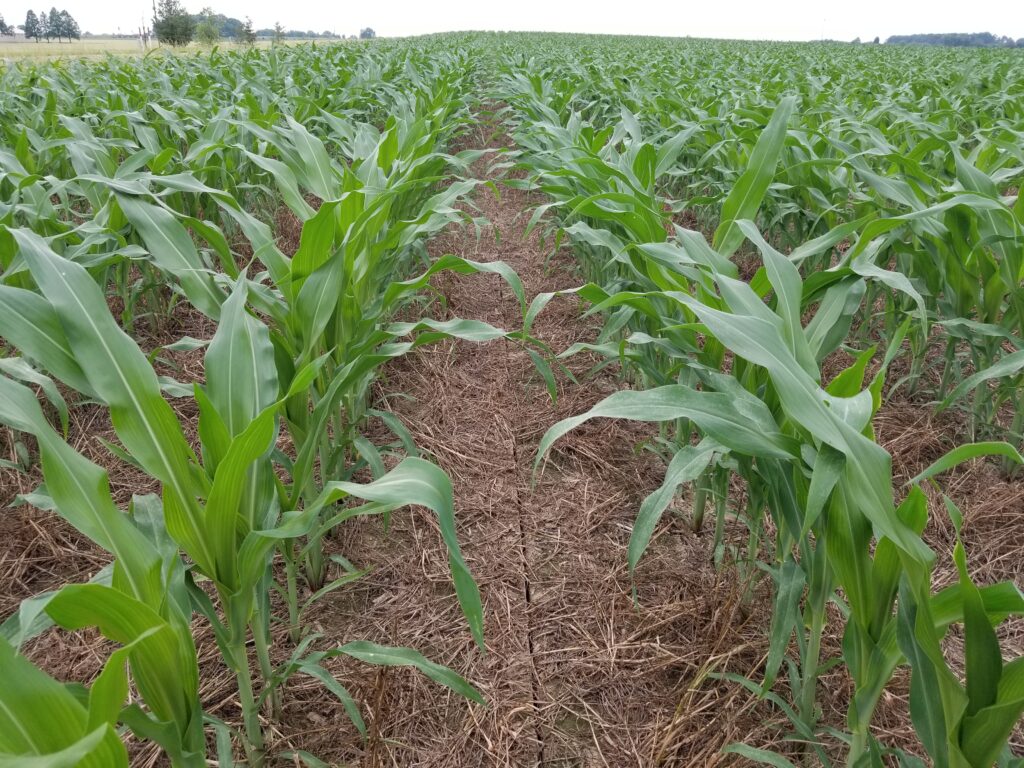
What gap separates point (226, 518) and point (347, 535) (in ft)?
3.17

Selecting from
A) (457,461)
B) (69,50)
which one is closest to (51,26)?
(69,50)

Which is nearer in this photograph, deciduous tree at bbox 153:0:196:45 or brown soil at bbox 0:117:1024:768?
brown soil at bbox 0:117:1024:768

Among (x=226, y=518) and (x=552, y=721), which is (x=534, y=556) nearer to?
(x=552, y=721)

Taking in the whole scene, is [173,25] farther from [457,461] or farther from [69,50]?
[457,461]

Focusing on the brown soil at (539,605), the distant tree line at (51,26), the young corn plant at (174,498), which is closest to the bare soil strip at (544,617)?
the brown soil at (539,605)

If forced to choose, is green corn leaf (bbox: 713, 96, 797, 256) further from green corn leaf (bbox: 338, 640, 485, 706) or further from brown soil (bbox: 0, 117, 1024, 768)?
green corn leaf (bbox: 338, 640, 485, 706)

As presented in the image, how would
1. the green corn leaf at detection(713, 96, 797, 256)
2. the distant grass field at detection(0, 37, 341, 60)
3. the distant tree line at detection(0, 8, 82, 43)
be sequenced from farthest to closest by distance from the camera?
the distant tree line at detection(0, 8, 82, 43)
the distant grass field at detection(0, 37, 341, 60)
the green corn leaf at detection(713, 96, 797, 256)

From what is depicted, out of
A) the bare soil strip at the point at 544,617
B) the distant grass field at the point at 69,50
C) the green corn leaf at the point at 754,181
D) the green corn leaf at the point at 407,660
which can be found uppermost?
the distant grass field at the point at 69,50

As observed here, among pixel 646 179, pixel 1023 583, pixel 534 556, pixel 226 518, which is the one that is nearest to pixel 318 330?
pixel 226 518

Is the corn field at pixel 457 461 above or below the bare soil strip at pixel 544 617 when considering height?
above

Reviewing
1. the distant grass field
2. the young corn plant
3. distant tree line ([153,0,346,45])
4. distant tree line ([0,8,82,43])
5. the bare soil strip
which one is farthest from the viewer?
distant tree line ([0,8,82,43])

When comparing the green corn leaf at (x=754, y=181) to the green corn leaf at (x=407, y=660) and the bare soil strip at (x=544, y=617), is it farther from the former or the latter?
the green corn leaf at (x=407, y=660)

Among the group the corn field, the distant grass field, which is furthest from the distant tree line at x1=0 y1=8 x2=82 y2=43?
the corn field

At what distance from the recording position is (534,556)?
1965 mm
